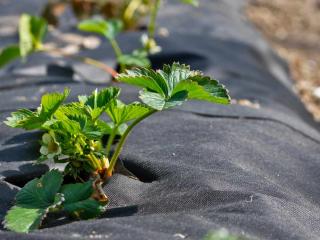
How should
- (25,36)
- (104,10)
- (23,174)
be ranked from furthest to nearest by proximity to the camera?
(104,10), (25,36), (23,174)

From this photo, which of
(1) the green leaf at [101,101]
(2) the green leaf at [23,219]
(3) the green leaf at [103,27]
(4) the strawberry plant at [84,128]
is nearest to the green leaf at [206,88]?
(4) the strawberry plant at [84,128]

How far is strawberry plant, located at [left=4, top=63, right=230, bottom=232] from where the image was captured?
4.04 ft

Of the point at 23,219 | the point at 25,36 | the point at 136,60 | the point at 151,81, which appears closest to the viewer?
the point at 23,219

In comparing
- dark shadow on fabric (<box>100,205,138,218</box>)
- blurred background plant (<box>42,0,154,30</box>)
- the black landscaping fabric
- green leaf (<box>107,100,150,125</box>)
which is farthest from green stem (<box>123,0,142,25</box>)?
dark shadow on fabric (<box>100,205,138,218</box>)

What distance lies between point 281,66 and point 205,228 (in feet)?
7.89

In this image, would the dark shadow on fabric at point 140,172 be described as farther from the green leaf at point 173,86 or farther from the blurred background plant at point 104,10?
the blurred background plant at point 104,10

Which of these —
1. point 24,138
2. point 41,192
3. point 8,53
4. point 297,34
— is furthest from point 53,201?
point 297,34

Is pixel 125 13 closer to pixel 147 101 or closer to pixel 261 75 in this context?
pixel 261 75

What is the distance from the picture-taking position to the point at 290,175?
1580 millimetres

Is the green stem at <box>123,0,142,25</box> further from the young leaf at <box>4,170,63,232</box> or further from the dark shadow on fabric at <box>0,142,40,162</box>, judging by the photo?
the young leaf at <box>4,170,63,232</box>

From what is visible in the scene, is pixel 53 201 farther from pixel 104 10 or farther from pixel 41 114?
pixel 104 10

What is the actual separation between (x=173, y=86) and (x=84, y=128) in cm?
19

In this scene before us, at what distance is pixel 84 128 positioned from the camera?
1313mm

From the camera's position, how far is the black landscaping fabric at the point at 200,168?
1178 mm
